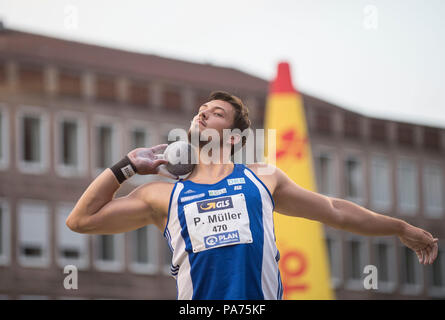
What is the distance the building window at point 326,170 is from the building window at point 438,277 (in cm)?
663

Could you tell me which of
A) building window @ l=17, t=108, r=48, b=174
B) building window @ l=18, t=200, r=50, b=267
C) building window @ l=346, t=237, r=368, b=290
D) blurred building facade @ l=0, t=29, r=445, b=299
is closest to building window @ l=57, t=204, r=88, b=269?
blurred building facade @ l=0, t=29, r=445, b=299

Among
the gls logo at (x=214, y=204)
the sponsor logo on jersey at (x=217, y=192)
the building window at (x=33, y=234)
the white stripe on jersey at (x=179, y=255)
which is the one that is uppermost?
the building window at (x=33, y=234)

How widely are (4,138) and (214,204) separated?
30817 millimetres

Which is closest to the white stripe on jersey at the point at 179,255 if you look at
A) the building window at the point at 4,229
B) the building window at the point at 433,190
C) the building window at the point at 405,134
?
the building window at the point at 4,229

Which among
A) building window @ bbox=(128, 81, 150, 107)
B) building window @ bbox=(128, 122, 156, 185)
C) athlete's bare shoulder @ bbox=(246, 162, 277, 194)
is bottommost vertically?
athlete's bare shoulder @ bbox=(246, 162, 277, 194)

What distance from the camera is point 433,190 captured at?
1881 inches

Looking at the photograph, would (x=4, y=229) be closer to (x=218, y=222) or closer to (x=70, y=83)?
(x=70, y=83)

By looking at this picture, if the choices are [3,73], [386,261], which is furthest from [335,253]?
[3,73]

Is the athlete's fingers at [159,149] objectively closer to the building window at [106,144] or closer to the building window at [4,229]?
the building window at [4,229]

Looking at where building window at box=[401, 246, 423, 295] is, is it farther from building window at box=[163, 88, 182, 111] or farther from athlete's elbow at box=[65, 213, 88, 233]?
athlete's elbow at box=[65, 213, 88, 233]

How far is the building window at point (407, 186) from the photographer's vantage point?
46.3m

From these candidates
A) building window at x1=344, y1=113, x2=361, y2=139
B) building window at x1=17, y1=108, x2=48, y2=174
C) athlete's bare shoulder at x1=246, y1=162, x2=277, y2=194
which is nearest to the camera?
athlete's bare shoulder at x1=246, y1=162, x2=277, y2=194

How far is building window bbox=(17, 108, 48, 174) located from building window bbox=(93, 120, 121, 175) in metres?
2.22

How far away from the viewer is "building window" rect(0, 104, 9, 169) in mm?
34688
